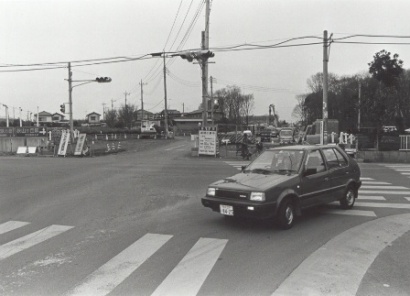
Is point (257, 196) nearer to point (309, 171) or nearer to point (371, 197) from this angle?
point (309, 171)

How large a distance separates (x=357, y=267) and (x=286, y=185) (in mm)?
2271

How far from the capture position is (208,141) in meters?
26.5

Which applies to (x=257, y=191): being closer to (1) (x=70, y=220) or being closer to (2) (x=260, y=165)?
(2) (x=260, y=165)

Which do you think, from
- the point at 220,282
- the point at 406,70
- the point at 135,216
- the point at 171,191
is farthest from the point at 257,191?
A: the point at 406,70

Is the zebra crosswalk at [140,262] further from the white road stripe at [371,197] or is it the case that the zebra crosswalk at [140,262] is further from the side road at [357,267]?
the white road stripe at [371,197]

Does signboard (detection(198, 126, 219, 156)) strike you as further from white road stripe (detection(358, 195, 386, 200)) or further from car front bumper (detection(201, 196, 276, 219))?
car front bumper (detection(201, 196, 276, 219))

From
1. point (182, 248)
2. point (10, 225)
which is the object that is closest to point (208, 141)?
point (10, 225)

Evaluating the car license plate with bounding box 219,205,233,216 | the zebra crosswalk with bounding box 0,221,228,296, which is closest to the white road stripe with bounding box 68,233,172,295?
the zebra crosswalk with bounding box 0,221,228,296

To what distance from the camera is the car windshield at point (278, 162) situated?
25.8ft

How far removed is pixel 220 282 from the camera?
4699 mm

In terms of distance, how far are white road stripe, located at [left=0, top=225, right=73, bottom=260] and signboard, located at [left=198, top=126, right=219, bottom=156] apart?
1897cm

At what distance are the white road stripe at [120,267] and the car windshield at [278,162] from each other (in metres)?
2.56

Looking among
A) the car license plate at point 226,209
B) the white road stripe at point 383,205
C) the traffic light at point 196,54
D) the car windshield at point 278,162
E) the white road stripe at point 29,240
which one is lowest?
the white road stripe at point 383,205

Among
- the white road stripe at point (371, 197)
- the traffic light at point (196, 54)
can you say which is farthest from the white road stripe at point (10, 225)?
the traffic light at point (196, 54)
